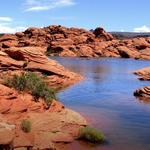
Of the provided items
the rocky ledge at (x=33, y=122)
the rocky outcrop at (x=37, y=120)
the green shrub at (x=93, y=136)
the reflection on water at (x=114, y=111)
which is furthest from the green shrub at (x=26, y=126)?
the green shrub at (x=93, y=136)

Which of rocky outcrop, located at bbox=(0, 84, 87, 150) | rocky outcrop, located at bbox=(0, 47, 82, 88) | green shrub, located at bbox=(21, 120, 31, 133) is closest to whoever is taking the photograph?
rocky outcrop, located at bbox=(0, 84, 87, 150)

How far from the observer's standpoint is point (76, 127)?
22.7 metres

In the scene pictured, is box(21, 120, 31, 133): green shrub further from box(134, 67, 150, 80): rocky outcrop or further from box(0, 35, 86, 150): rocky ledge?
box(134, 67, 150, 80): rocky outcrop

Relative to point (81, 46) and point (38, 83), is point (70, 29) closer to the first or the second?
point (81, 46)

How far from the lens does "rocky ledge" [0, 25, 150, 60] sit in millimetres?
121000

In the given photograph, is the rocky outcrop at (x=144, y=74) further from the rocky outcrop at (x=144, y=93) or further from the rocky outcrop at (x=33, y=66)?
the rocky outcrop at (x=144, y=93)

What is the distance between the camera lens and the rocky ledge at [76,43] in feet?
397

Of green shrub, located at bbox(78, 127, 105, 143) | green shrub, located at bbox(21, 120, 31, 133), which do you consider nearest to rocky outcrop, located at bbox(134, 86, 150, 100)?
green shrub, located at bbox(78, 127, 105, 143)

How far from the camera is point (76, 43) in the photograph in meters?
131

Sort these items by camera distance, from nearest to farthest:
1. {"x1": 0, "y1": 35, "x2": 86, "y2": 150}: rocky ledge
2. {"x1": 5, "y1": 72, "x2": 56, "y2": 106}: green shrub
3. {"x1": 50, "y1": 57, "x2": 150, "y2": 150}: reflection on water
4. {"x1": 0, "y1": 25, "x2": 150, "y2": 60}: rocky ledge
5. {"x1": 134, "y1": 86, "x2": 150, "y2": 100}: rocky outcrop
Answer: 1. {"x1": 0, "y1": 35, "x2": 86, "y2": 150}: rocky ledge
2. {"x1": 50, "y1": 57, "x2": 150, "y2": 150}: reflection on water
3. {"x1": 5, "y1": 72, "x2": 56, "y2": 106}: green shrub
4. {"x1": 134, "y1": 86, "x2": 150, "y2": 100}: rocky outcrop
5. {"x1": 0, "y1": 25, "x2": 150, "y2": 60}: rocky ledge

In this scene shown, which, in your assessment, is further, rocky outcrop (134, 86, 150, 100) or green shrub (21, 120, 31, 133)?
rocky outcrop (134, 86, 150, 100)

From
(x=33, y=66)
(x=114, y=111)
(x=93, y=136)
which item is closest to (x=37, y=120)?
(x=93, y=136)

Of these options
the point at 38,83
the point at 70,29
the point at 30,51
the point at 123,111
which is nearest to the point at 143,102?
the point at 123,111

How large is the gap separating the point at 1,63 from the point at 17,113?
2351 cm
